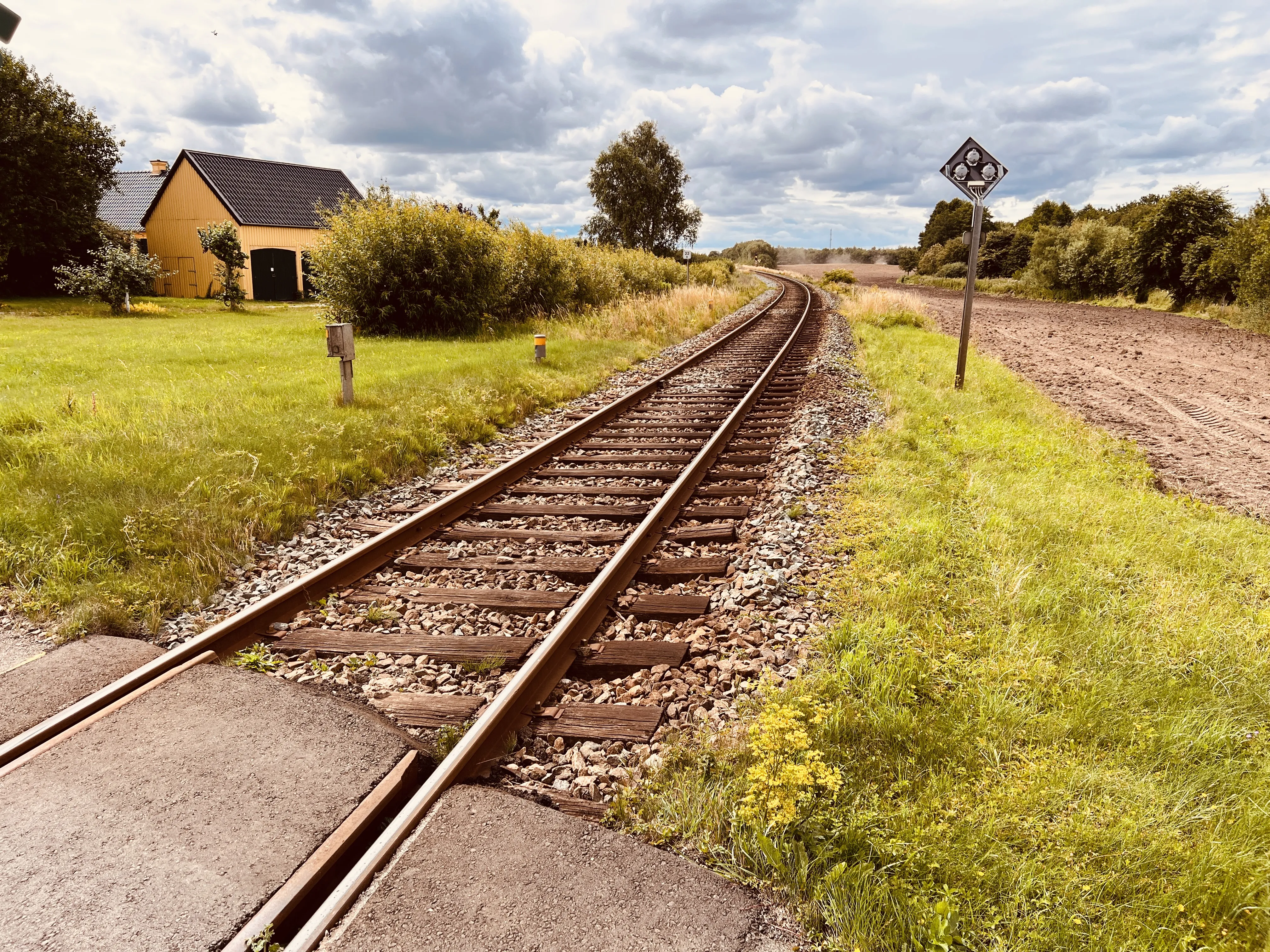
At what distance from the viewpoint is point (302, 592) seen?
4.45 meters

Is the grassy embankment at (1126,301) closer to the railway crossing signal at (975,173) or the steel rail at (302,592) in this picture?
the railway crossing signal at (975,173)

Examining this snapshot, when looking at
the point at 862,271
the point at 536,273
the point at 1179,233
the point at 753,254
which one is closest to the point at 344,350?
the point at 536,273

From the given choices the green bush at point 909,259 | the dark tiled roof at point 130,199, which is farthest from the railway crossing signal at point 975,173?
the green bush at point 909,259

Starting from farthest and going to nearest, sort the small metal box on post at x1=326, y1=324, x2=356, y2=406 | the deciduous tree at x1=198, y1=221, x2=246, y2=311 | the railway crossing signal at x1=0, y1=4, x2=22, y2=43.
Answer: the deciduous tree at x1=198, y1=221, x2=246, y2=311
the small metal box on post at x1=326, y1=324, x2=356, y2=406
the railway crossing signal at x1=0, y1=4, x2=22, y2=43

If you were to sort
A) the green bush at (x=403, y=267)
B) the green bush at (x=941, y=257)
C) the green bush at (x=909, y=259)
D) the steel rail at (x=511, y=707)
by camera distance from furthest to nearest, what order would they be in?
the green bush at (x=909, y=259) → the green bush at (x=941, y=257) → the green bush at (x=403, y=267) → the steel rail at (x=511, y=707)

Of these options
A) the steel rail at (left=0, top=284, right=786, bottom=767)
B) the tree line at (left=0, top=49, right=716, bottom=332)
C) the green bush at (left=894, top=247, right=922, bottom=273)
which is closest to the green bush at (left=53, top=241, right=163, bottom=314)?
the tree line at (left=0, top=49, right=716, bottom=332)

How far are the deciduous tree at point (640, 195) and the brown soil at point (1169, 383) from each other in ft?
93.4

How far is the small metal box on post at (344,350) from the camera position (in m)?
8.41

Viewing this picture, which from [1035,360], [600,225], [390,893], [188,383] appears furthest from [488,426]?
[600,225]

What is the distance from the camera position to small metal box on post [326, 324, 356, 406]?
841 centimetres

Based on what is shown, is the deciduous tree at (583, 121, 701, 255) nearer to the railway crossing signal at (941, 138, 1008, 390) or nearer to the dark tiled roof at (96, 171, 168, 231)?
the dark tiled roof at (96, 171, 168, 231)

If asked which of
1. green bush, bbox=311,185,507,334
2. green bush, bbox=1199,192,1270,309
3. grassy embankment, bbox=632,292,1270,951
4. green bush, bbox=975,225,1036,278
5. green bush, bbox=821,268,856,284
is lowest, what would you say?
grassy embankment, bbox=632,292,1270,951

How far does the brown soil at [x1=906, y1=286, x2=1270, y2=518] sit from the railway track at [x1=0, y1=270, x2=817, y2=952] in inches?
209

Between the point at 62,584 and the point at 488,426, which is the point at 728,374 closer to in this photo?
the point at 488,426
